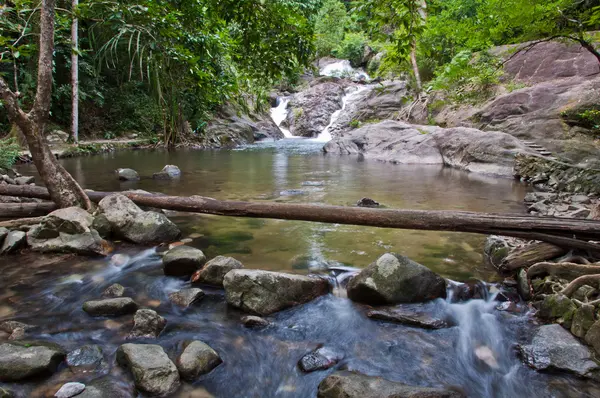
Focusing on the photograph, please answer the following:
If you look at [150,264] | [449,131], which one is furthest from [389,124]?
[150,264]

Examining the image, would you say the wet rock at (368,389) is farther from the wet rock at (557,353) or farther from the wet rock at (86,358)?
the wet rock at (86,358)

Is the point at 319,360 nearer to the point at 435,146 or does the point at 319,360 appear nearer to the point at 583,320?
the point at 583,320

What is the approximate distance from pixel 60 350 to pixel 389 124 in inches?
594

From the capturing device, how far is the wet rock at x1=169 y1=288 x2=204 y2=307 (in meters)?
3.22

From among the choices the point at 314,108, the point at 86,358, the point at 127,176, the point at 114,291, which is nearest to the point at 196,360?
the point at 86,358

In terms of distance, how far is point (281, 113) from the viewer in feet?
94.2

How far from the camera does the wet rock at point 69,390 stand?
78.6 inches

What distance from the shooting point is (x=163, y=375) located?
85.5 inches

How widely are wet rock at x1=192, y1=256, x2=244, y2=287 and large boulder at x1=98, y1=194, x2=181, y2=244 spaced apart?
4.32ft

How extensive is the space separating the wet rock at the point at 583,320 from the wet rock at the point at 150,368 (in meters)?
2.73

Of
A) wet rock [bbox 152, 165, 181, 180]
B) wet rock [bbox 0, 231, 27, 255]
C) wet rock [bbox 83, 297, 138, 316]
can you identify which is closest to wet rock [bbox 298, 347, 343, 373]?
wet rock [bbox 83, 297, 138, 316]

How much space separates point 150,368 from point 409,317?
6.44ft

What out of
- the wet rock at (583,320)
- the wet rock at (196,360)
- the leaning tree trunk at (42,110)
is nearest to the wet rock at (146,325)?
the wet rock at (196,360)

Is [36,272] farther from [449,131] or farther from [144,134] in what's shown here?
[144,134]
